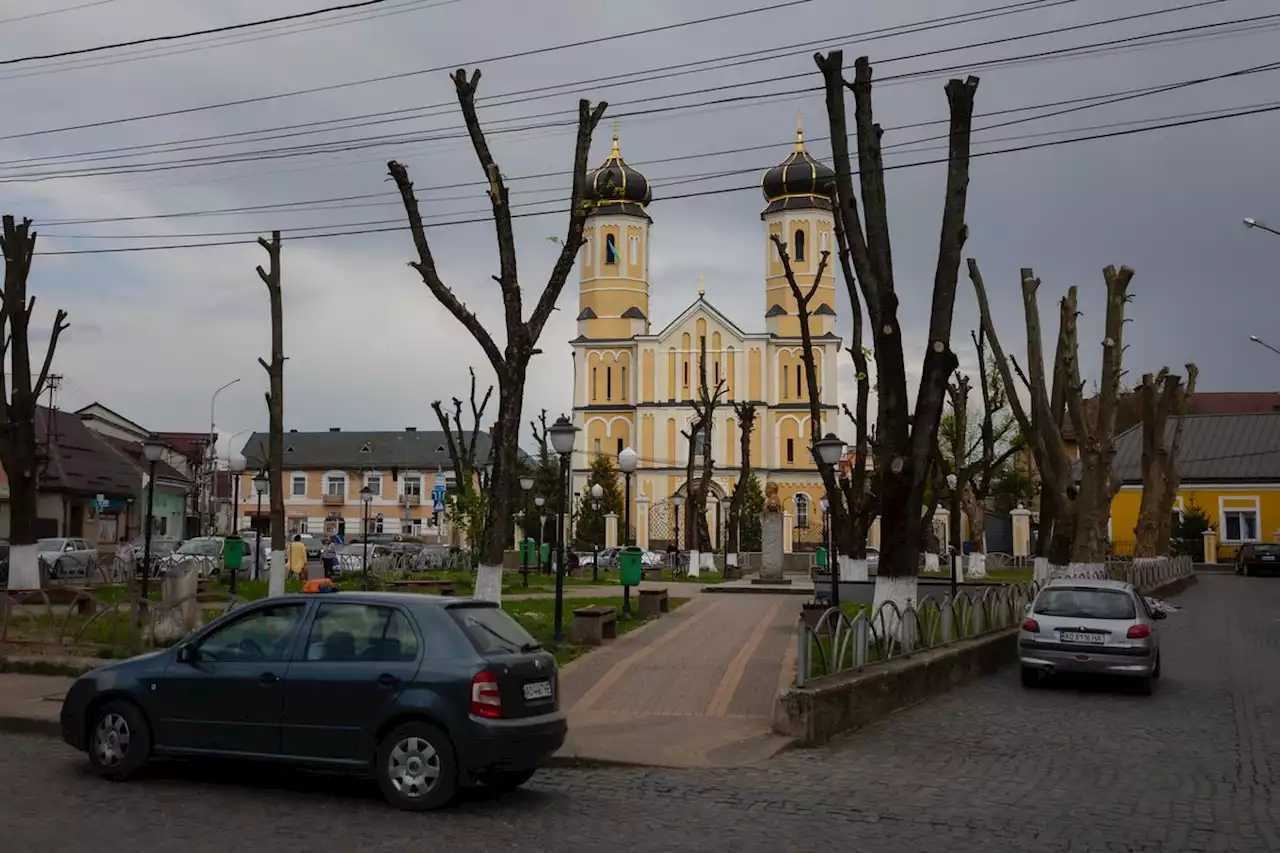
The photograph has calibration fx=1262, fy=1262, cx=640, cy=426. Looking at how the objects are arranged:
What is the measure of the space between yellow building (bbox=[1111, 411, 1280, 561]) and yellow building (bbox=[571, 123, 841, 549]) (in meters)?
24.9

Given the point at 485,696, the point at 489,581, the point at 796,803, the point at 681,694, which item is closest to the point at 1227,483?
the point at 489,581

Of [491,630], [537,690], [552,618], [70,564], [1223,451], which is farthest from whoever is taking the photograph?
[1223,451]

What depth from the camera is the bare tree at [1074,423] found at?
30.5 meters

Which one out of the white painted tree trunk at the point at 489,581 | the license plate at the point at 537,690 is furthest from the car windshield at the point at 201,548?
the license plate at the point at 537,690

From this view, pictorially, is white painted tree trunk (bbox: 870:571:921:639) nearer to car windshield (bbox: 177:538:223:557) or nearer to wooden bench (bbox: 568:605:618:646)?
wooden bench (bbox: 568:605:618:646)

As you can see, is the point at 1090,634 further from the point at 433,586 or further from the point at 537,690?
the point at 433,586

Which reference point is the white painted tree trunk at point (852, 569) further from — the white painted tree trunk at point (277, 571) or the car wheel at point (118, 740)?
the car wheel at point (118, 740)

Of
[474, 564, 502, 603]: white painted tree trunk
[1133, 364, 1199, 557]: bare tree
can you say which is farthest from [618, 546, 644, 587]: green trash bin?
[1133, 364, 1199, 557]: bare tree

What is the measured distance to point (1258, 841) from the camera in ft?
26.8

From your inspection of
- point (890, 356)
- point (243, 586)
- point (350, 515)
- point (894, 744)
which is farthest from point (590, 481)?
point (894, 744)

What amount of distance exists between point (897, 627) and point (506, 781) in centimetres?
724

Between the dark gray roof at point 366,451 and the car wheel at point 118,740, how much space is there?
294 ft

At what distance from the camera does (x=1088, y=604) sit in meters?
16.4

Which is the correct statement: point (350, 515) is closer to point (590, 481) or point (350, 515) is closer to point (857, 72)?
point (590, 481)
